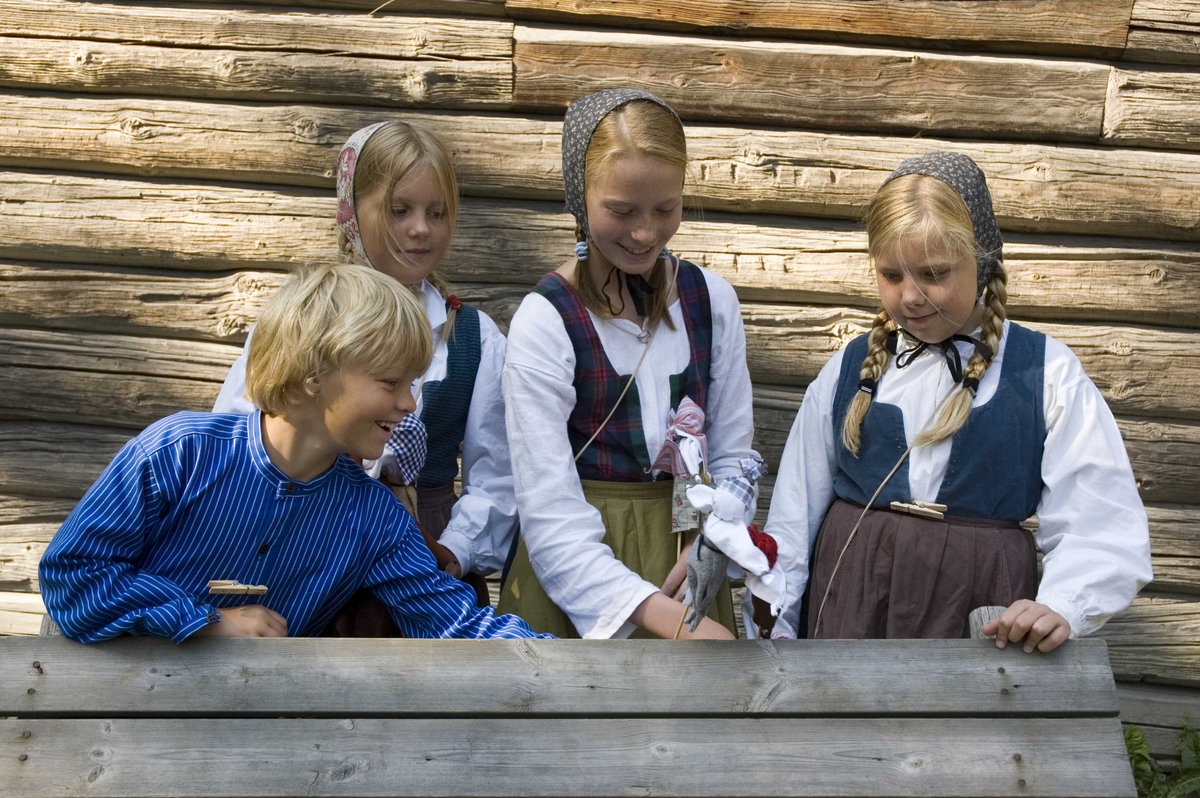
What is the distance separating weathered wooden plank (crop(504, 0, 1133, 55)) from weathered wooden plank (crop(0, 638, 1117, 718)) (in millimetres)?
2036

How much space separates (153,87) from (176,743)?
2.28 metres

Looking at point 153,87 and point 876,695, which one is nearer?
point 876,695

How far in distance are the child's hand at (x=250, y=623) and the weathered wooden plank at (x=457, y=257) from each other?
59.5 inches

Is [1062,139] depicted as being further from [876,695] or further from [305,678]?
[305,678]

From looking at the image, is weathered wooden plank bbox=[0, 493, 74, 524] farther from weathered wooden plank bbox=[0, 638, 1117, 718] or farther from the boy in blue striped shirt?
weathered wooden plank bbox=[0, 638, 1117, 718]

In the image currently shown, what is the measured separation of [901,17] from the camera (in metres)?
3.24

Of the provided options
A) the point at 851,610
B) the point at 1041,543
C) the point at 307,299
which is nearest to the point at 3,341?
the point at 307,299

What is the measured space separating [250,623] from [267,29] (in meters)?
2.01

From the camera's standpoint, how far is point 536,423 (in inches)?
91.8

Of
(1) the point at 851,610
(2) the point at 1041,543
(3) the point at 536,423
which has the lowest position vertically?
(1) the point at 851,610

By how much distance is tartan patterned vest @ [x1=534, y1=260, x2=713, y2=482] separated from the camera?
7.91ft

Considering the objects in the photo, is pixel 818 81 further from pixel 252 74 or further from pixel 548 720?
pixel 548 720

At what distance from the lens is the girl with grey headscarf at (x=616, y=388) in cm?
229

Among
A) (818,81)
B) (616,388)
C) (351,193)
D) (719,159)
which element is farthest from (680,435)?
(818,81)
